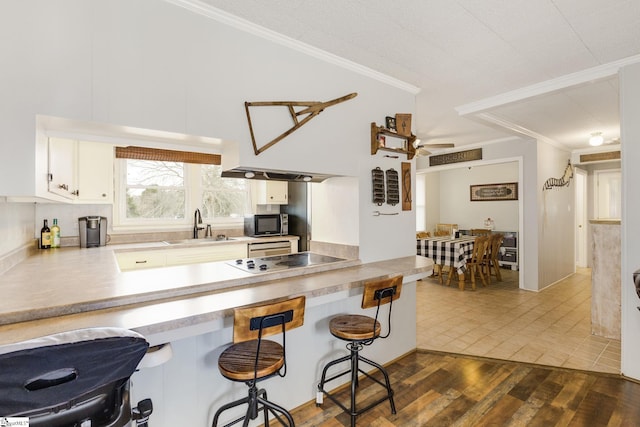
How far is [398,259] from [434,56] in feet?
5.58

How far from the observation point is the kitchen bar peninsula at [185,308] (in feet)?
4.14

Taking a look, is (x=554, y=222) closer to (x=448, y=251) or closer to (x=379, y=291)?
(x=448, y=251)

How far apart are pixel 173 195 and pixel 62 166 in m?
1.53

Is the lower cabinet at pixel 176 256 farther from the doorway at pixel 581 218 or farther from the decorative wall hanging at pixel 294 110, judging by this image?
the doorway at pixel 581 218

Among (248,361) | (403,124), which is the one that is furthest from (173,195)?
(248,361)

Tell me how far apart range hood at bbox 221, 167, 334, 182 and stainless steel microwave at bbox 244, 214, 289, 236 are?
6.07 ft

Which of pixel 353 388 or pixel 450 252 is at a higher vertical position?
pixel 450 252

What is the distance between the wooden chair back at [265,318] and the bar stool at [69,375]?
1.50 feet

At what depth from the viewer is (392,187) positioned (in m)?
2.78

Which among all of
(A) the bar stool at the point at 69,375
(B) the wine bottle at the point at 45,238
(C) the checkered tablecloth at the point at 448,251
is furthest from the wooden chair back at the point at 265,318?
(C) the checkered tablecloth at the point at 448,251

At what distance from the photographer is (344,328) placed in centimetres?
202

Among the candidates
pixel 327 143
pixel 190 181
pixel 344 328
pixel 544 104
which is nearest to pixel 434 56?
pixel 327 143

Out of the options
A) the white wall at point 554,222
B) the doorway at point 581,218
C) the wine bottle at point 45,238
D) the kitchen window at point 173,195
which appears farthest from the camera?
the doorway at point 581,218

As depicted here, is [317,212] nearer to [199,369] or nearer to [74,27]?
[199,369]
